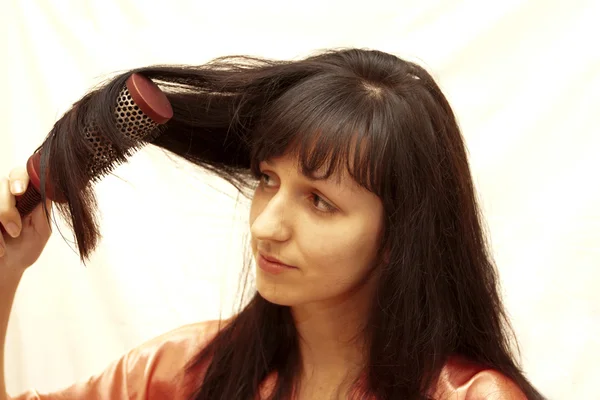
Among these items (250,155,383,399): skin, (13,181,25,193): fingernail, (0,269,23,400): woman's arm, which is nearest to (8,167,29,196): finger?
(13,181,25,193): fingernail

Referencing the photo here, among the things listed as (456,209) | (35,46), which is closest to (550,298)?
(456,209)

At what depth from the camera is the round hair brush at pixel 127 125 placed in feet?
3.32

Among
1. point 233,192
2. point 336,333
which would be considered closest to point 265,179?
point 336,333

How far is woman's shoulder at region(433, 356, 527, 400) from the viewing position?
108cm

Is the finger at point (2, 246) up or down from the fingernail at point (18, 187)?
down

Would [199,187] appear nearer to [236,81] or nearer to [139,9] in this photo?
[139,9]

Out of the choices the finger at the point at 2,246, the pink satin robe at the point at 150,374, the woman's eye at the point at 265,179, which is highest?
the woman's eye at the point at 265,179

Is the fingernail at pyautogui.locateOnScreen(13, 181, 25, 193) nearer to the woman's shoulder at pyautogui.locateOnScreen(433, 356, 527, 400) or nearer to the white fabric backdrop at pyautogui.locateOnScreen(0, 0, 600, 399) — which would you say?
the white fabric backdrop at pyautogui.locateOnScreen(0, 0, 600, 399)

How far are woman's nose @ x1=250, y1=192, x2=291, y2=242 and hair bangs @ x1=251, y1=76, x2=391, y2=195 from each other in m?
0.05

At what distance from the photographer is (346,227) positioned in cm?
102

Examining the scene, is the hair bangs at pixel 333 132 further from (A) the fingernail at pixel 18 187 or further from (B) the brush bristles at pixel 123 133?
(A) the fingernail at pixel 18 187

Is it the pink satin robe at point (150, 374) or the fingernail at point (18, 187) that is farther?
the pink satin robe at point (150, 374)

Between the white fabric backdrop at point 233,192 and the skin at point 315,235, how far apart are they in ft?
1.38

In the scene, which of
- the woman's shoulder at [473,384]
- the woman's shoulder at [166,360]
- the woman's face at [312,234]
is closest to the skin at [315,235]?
the woman's face at [312,234]
